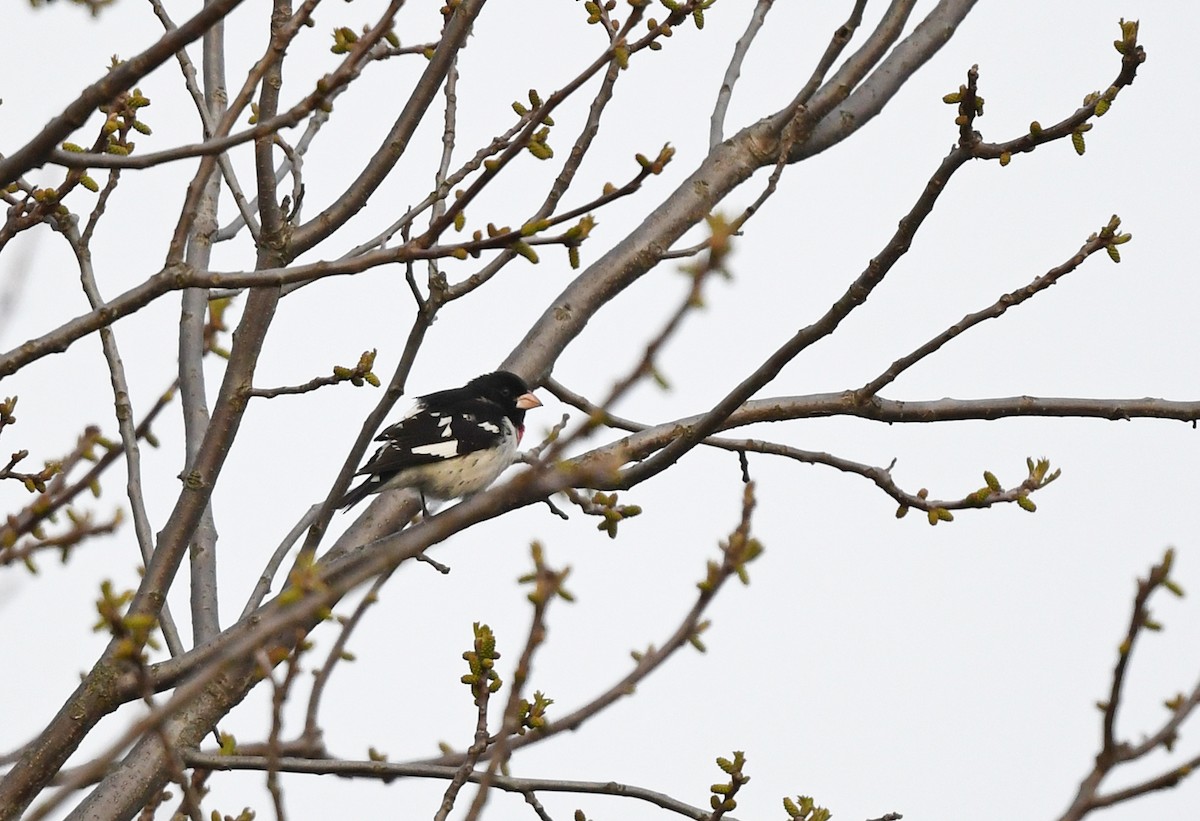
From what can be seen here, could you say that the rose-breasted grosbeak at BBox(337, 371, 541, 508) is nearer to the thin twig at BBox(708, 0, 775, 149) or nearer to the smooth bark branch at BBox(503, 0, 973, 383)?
the smooth bark branch at BBox(503, 0, 973, 383)

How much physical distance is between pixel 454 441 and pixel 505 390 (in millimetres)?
437

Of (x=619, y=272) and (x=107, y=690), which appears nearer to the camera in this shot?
(x=107, y=690)

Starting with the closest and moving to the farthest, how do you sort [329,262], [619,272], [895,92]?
[329,262], [619,272], [895,92]

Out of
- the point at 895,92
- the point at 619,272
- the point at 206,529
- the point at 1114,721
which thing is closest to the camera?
the point at 1114,721

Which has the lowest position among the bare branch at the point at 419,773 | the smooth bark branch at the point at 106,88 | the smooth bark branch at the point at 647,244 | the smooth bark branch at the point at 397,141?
the bare branch at the point at 419,773

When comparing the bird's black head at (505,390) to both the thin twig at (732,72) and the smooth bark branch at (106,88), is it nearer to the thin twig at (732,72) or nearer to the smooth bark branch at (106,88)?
the thin twig at (732,72)

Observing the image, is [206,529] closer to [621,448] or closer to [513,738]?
[621,448]

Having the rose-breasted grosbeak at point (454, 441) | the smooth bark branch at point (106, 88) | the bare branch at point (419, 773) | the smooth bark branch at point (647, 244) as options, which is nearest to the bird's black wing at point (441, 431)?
the rose-breasted grosbeak at point (454, 441)

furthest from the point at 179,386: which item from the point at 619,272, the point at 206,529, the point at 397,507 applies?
the point at 619,272

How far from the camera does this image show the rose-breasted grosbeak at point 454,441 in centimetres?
548

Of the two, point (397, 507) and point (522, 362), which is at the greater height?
point (522, 362)

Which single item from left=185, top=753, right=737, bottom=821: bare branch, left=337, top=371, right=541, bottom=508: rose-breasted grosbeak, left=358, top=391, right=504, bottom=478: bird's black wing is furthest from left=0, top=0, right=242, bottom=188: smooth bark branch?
left=358, top=391, right=504, bottom=478: bird's black wing

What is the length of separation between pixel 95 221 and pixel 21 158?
1.64 m

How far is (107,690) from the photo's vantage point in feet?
11.2
